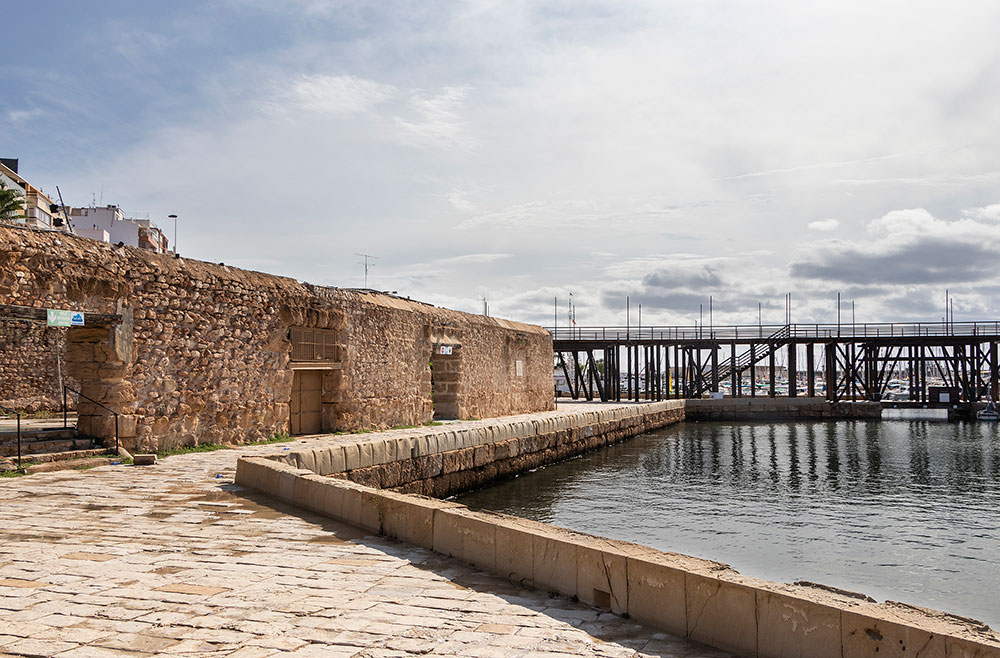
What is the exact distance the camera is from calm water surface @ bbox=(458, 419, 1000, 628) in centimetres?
998

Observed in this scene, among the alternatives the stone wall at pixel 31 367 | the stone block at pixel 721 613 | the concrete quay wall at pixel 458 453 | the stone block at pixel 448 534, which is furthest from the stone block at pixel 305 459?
the stone wall at pixel 31 367

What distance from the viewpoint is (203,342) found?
43.2 ft

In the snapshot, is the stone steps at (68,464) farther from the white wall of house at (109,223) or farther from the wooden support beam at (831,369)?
the wooden support beam at (831,369)

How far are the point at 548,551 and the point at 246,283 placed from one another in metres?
10.4

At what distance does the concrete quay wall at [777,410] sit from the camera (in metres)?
A: 38.2

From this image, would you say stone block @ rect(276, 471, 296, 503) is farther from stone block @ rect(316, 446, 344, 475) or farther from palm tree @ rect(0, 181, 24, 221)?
palm tree @ rect(0, 181, 24, 221)

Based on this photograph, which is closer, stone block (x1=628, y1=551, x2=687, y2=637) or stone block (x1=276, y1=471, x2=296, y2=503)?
stone block (x1=628, y1=551, x2=687, y2=637)

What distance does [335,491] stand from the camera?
784 cm

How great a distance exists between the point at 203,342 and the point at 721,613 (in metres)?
10.9

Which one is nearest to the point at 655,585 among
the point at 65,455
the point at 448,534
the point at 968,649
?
the point at 968,649

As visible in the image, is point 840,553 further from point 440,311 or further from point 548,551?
point 440,311

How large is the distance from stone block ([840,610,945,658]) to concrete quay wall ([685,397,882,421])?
35196 mm

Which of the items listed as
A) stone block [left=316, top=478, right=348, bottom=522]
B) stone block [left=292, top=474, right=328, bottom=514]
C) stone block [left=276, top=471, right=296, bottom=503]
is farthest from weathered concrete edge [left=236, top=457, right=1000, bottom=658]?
stone block [left=276, top=471, right=296, bottom=503]

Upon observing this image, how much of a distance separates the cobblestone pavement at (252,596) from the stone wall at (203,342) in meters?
4.08
